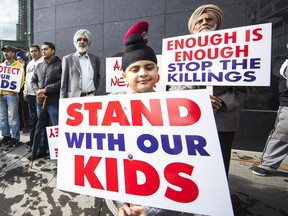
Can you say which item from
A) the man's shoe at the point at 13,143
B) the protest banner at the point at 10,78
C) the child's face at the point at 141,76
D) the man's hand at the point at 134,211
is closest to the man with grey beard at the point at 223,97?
the child's face at the point at 141,76

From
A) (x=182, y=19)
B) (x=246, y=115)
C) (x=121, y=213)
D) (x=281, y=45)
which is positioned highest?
(x=182, y=19)

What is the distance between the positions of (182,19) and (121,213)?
12.6 feet

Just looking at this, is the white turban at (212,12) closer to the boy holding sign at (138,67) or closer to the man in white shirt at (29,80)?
the boy holding sign at (138,67)

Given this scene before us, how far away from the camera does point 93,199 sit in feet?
7.73

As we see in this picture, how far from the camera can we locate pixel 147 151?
0.98 meters

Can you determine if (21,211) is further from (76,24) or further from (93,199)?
(76,24)

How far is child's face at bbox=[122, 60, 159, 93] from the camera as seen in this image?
4.05 feet

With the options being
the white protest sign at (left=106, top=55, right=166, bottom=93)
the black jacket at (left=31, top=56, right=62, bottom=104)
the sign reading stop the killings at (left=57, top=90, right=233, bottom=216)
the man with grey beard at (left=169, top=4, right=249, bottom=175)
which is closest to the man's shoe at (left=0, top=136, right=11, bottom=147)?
the black jacket at (left=31, top=56, right=62, bottom=104)

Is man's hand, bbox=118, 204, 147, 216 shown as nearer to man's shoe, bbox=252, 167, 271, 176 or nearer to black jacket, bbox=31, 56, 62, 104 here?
man's shoe, bbox=252, 167, 271, 176

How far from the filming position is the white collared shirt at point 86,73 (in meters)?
2.96

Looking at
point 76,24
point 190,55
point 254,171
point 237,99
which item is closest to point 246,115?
point 254,171

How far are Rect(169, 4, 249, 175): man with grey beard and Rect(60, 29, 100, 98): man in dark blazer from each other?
1723mm

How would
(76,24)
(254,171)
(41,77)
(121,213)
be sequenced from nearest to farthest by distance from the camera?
(121,213) → (254,171) → (41,77) → (76,24)

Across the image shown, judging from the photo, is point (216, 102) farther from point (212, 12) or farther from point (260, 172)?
point (260, 172)
